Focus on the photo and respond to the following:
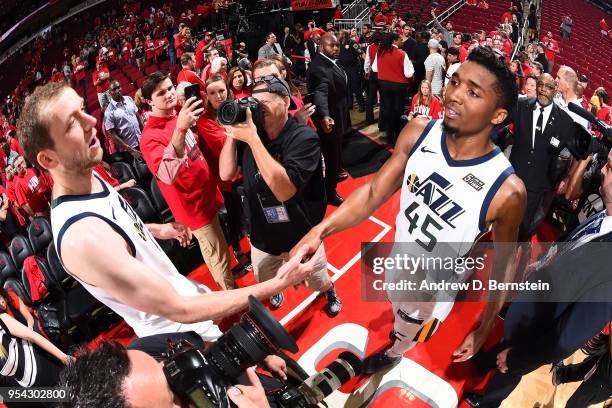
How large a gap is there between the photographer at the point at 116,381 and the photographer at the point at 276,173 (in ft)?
4.32

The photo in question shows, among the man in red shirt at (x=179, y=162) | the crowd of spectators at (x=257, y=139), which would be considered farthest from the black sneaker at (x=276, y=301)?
the man in red shirt at (x=179, y=162)

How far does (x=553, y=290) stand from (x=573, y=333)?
220mm

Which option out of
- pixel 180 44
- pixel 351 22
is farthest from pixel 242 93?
pixel 351 22

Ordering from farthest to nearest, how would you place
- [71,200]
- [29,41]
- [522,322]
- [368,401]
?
[29,41] → [368,401] → [522,322] → [71,200]

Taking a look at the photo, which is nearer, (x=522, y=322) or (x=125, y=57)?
(x=522, y=322)

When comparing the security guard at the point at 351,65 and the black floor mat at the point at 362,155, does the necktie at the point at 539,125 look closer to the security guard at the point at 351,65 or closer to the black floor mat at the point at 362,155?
the black floor mat at the point at 362,155

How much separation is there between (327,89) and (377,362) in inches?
113

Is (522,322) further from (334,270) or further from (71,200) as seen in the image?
(71,200)

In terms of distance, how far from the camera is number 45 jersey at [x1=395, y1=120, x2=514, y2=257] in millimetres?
1770

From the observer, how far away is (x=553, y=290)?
1.96 meters

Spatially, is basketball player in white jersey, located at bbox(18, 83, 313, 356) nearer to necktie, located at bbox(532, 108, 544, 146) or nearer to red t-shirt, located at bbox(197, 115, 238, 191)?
red t-shirt, located at bbox(197, 115, 238, 191)

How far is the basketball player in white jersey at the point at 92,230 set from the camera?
1374mm

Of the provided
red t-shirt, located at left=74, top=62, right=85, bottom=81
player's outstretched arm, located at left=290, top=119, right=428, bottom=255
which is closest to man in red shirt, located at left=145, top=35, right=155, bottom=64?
red t-shirt, located at left=74, top=62, right=85, bottom=81

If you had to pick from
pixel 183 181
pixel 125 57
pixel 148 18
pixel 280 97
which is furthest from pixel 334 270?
pixel 148 18
